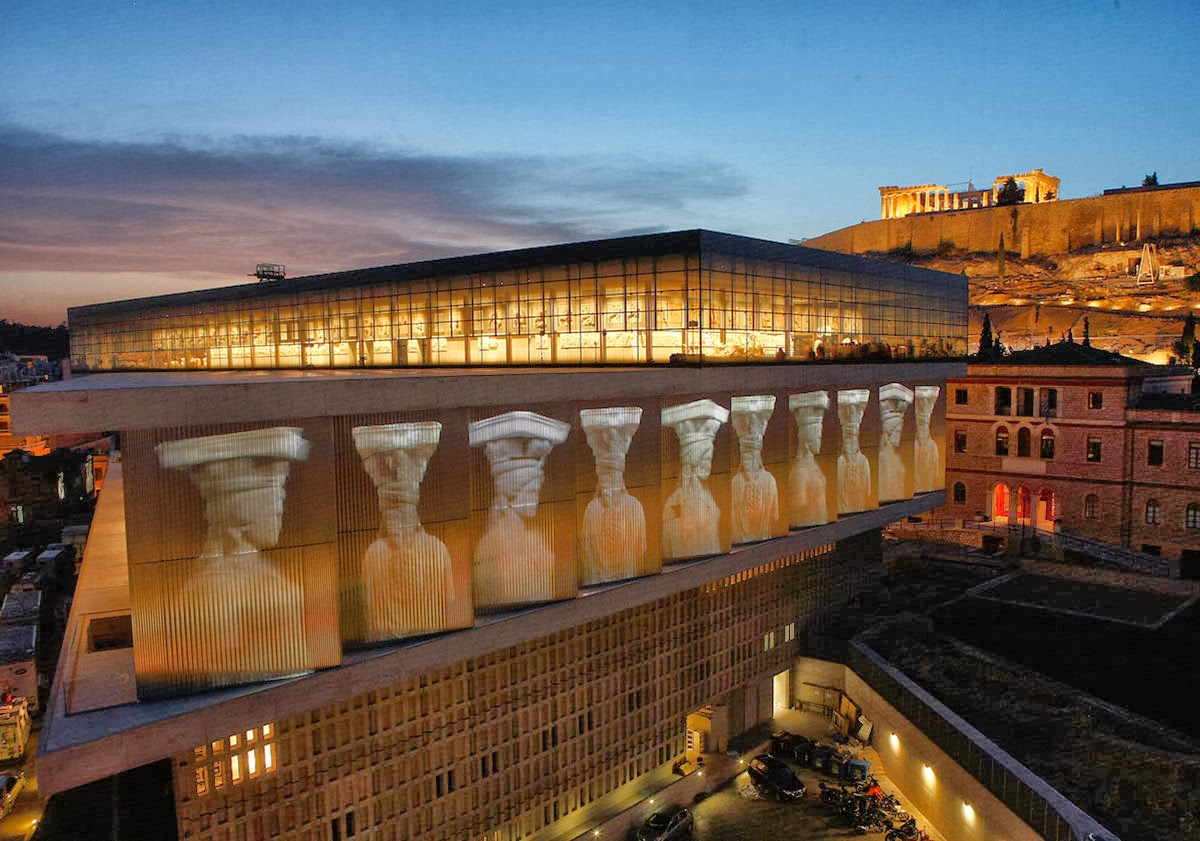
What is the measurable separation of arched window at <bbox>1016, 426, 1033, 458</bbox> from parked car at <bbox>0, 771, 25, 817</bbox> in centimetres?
4777

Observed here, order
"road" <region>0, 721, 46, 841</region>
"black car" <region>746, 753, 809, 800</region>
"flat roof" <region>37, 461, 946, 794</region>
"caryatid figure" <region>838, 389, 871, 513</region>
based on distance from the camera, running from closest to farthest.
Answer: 1. "flat roof" <region>37, 461, 946, 794</region>
2. "black car" <region>746, 753, 809, 800</region>
3. "road" <region>0, 721, 46, 841</region>
4. "caryatid figure" <region>838, 389, 871, 513</region>

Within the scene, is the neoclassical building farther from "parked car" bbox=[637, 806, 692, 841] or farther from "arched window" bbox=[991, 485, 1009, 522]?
"parked car" bbox=[637, 806, 692, 841]

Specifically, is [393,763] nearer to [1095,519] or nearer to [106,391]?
[106,391]

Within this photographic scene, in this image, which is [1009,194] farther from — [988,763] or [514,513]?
[514,513]

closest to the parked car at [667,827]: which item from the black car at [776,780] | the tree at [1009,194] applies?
the black car at [776,780]

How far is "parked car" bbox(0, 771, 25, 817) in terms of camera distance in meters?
26.2

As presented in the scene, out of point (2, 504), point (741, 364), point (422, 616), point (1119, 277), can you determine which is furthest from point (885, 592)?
point (1119, 277)

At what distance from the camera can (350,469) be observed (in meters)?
16.7

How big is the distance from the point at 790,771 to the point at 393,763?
42.9ft

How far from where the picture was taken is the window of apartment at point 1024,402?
147ft

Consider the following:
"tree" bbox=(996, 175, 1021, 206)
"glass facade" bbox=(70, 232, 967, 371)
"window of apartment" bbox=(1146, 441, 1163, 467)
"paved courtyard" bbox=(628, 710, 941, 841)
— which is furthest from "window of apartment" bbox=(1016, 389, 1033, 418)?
"tree" bbox=(996, 175, 1021, 206)

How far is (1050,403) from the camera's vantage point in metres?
44.2

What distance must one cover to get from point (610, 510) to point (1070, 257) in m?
120

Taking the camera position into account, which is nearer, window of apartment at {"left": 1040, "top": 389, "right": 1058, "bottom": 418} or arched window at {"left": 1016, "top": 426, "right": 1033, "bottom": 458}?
window of apartment at {"left": 1040, "top": 389, "right": 1058, "bottom": 418}
